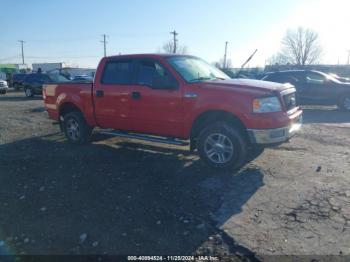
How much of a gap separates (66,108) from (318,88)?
9.97 metres

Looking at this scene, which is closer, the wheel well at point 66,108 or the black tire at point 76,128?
the black tire at point 76,128

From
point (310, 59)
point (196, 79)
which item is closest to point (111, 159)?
point (196, 79)

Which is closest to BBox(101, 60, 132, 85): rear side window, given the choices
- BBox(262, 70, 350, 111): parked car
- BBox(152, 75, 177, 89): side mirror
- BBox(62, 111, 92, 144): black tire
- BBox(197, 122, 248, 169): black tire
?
BBox(152, 75, 177, 89): side mirror

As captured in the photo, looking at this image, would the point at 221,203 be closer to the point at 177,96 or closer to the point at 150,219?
the point at 150,219

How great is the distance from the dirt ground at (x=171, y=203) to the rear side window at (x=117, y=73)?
1.50m

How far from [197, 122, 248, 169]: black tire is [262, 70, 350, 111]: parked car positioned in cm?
893

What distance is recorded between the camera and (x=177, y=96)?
561 centimetres

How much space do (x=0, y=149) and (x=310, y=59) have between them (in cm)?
8275

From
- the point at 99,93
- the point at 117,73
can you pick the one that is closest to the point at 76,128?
the point at 99,93

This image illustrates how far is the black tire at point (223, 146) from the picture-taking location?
A: 5184mm

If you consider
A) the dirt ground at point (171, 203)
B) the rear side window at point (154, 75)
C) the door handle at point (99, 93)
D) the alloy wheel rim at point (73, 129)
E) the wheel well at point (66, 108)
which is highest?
the rear side window at point (154, 75)

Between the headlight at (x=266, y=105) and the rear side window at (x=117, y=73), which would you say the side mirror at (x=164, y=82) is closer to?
the rear side window at (x=117, y=73)

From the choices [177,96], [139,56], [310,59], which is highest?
[310,59]

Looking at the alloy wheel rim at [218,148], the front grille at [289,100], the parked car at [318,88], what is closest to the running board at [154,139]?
the alloy wheel rim at [218,148]
